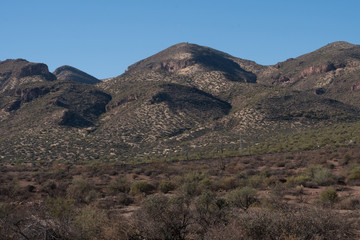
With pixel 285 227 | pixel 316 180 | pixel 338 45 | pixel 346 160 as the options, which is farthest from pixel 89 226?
pixel 338 45

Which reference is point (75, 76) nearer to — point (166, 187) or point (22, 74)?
point (22, 74)

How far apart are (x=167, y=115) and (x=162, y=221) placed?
61.6 meters

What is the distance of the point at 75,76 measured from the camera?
7013 inches

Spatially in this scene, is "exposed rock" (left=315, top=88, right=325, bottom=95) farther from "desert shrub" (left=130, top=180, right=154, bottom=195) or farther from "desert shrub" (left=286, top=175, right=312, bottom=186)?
"desert shrub" (left=130, top=180, right=154, bottom=195)

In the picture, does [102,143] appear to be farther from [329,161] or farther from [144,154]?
[329,161]

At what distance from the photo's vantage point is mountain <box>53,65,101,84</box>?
173688 mm

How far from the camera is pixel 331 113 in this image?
69250 millimetres

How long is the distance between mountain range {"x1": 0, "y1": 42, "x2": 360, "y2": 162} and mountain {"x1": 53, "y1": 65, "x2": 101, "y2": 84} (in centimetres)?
6149

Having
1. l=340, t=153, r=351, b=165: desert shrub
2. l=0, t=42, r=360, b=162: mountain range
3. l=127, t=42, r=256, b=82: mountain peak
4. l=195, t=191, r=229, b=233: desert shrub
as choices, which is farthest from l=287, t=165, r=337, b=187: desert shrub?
l=127, t=42, r=256, b=82: mountain peak

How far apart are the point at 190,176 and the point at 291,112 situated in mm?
49137

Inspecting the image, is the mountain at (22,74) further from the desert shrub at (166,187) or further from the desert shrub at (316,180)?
the desert shrub at (316,180)

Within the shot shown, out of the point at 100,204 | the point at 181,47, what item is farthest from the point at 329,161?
the point at 181,47

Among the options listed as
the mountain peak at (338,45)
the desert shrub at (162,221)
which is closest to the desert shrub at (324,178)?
the desert shrub at (162,221)

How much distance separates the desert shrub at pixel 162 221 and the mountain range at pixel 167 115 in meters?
37.0
